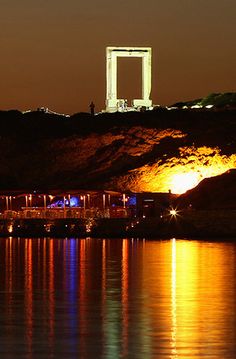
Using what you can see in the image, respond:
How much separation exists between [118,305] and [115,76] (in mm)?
84250

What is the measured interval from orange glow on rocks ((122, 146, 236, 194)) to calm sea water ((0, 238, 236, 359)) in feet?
126

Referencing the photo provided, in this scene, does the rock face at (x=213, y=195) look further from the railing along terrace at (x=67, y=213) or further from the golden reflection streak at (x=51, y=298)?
the golden reflection streak at (x=51, y=298)

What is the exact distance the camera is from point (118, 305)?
987 inches

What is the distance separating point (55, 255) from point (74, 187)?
41879mm

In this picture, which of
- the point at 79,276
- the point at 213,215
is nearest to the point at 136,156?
the point at 213,215

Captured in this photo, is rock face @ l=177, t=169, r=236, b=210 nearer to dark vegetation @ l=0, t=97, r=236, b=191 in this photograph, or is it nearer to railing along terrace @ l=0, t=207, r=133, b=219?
railing along terrace @ l=0, t=207, r=133, b=219

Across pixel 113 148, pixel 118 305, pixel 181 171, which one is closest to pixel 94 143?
pixel 113 148

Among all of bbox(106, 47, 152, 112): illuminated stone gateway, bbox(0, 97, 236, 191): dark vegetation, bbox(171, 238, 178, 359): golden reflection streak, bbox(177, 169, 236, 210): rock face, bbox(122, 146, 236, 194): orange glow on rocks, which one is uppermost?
bbox(106, 47, 152, 112): illuminated stone gateway

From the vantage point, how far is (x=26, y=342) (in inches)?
757

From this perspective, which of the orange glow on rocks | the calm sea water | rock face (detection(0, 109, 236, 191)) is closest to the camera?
the calm sea water

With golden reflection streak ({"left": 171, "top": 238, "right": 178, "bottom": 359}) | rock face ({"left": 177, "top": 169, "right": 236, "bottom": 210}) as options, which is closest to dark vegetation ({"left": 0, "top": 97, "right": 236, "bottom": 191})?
rock face ({"left": 177, "top": 169, "right": 236, "bottom": 210})

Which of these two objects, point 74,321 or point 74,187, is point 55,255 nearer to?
point 74,321

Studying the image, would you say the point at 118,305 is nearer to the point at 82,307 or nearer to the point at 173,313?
the point at 82,307

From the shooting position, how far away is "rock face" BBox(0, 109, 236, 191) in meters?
87.2
